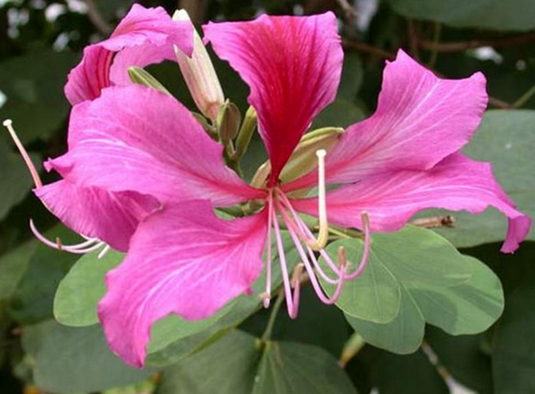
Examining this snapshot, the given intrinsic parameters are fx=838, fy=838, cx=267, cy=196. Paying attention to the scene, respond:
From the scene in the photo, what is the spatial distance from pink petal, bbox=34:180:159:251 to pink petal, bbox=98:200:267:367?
5 centimetres

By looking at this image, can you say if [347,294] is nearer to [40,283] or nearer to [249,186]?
[249,186]

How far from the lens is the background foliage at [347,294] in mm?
616

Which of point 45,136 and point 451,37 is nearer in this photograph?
point 45,136

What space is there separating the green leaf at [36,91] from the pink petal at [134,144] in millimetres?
640

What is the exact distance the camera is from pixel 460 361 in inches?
37.9

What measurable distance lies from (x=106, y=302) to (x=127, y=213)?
9 cm

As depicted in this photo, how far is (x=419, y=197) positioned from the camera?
0.51 meters

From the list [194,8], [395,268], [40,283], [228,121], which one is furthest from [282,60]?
[194,8]

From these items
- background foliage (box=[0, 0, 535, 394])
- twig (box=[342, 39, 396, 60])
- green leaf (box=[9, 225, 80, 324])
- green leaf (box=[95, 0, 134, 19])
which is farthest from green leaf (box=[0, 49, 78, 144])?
twig (box=[342, 39, 396, 60])

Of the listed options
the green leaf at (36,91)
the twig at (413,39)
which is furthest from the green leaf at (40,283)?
the twig at (413,39)

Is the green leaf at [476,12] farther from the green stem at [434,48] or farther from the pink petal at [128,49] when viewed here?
the pink petal at [128,49]

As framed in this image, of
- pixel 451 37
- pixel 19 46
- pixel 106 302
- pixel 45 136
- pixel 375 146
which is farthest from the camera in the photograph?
pixel 19 46

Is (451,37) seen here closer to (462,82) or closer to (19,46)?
(19,46)

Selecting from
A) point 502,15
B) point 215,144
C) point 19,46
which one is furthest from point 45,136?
point 215,144
